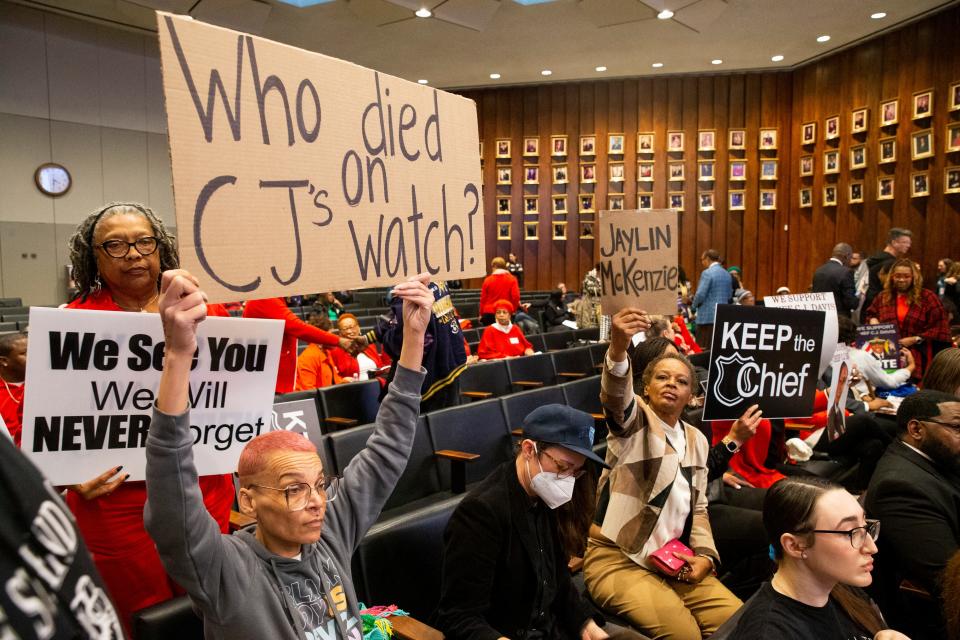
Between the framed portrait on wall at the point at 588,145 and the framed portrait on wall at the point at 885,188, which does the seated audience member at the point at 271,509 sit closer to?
the framed portrait on wall at the point at 885,188

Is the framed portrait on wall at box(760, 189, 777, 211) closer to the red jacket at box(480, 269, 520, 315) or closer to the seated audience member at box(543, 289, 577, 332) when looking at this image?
the seated audience member at box(543, 289, 577, 332)

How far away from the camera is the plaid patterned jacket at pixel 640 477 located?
2533 millimetres

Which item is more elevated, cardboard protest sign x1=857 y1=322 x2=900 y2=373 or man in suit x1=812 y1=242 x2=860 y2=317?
man in suit x1=812 y1=242 x2=860 y2=317

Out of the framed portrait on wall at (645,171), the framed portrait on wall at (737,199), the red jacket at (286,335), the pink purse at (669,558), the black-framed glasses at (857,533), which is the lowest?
the pink purse at (669,558)

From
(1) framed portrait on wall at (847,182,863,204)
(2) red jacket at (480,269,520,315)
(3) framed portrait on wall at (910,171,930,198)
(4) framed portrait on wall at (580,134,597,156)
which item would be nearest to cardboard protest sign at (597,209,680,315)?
(2) red jacket at (480,269,520,315)

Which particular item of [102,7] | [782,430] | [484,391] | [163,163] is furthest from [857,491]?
[163,163]

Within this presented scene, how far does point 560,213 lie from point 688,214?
2.88 meters

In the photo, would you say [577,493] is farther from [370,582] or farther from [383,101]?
[383,101]

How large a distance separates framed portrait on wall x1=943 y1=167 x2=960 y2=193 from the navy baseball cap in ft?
35.8

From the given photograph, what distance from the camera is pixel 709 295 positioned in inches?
348

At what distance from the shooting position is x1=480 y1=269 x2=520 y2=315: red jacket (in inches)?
298

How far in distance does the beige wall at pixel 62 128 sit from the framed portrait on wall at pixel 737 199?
12021 millimetres

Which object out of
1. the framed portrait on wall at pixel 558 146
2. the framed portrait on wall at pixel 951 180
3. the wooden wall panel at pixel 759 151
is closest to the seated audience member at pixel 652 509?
the framed portrait on wall at pixel 951 180

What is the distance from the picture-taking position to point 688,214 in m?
→ 14.7
